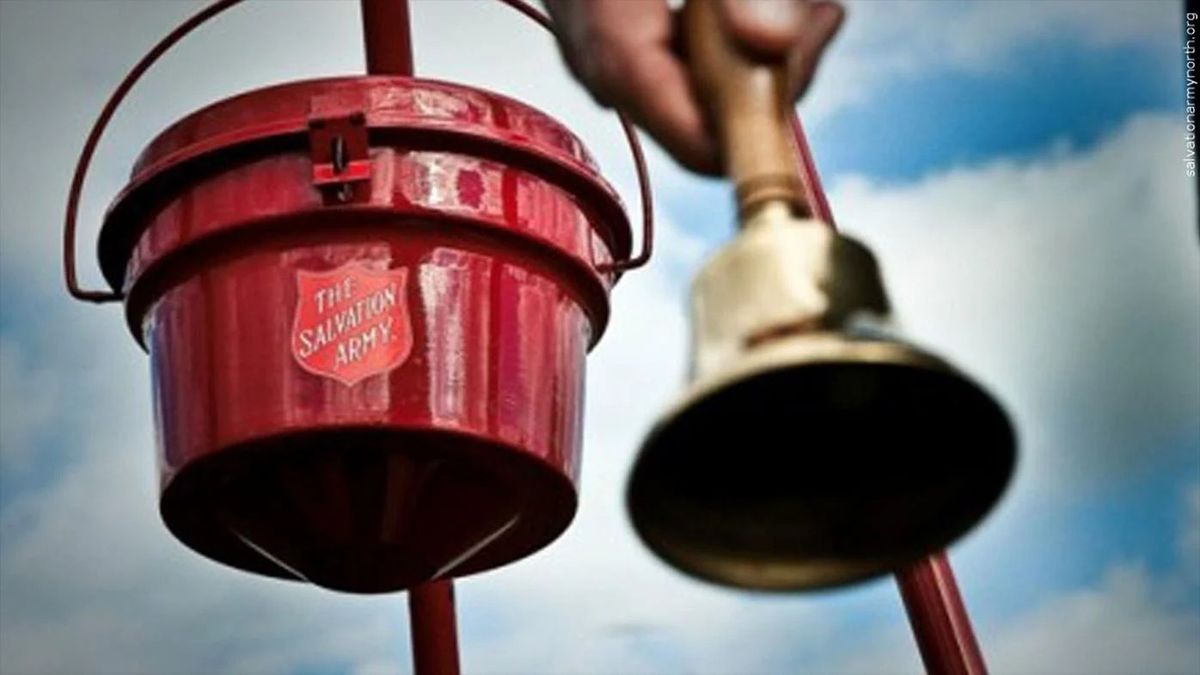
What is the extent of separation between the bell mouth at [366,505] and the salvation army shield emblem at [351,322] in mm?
46

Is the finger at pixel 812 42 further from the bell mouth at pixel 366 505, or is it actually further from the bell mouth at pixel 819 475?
the bell mouth at pixel 366 505

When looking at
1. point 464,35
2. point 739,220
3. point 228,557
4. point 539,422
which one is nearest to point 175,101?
point 464,35

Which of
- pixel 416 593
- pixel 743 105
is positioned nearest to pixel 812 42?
pixel 743 105

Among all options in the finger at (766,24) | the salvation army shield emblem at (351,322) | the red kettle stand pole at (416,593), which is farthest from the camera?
the red kettle stand pole at (416,593)

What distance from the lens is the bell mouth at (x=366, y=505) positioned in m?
1.42

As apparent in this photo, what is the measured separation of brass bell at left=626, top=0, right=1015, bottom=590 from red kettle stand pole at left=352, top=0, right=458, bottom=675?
47.4 inches

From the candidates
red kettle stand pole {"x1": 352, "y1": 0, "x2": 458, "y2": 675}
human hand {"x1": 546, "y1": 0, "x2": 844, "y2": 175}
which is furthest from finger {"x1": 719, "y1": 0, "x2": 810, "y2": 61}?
red kettle stand pole {"x1": 352, "y1": 0, "x2": 458, "y2": 675}

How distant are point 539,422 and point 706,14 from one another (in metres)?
0.94

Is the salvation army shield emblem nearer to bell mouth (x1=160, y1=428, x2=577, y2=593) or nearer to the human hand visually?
bell mouth (x1=160, y1=428, x2=577, y2=593)

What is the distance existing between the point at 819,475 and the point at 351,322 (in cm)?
85

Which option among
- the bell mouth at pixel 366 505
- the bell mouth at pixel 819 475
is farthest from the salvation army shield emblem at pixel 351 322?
the bell mouth at pixel 819 475

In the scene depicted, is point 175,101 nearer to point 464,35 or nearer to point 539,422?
point 464,35

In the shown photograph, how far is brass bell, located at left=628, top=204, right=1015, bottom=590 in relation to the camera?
1.77 feet

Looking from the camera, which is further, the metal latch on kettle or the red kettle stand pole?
the red kettle stand pole
